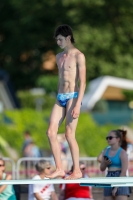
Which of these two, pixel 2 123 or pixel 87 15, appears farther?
pixel 87 15

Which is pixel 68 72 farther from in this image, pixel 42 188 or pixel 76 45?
pixel 76 45

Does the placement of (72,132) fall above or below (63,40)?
below

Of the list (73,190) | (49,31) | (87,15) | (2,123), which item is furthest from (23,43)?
(73,190)

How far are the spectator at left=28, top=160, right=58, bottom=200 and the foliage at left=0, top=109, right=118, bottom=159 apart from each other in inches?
735

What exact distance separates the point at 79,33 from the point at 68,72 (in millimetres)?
42409

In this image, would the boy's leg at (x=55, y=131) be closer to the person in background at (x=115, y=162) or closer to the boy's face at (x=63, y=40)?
the boy's face at (x=63, y=40)

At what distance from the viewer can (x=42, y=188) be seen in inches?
470

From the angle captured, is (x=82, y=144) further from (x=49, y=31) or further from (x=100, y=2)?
(x=49, y=31)

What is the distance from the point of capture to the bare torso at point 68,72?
959 centimetres

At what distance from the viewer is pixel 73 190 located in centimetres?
1202

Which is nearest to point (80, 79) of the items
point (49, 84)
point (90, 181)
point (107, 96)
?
point (90, 181)

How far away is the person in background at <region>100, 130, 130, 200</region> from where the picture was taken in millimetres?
10898

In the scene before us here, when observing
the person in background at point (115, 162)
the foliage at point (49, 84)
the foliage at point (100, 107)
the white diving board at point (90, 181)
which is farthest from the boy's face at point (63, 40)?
the foliage at point (49, 84)

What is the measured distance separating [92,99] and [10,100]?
17.0 feet
